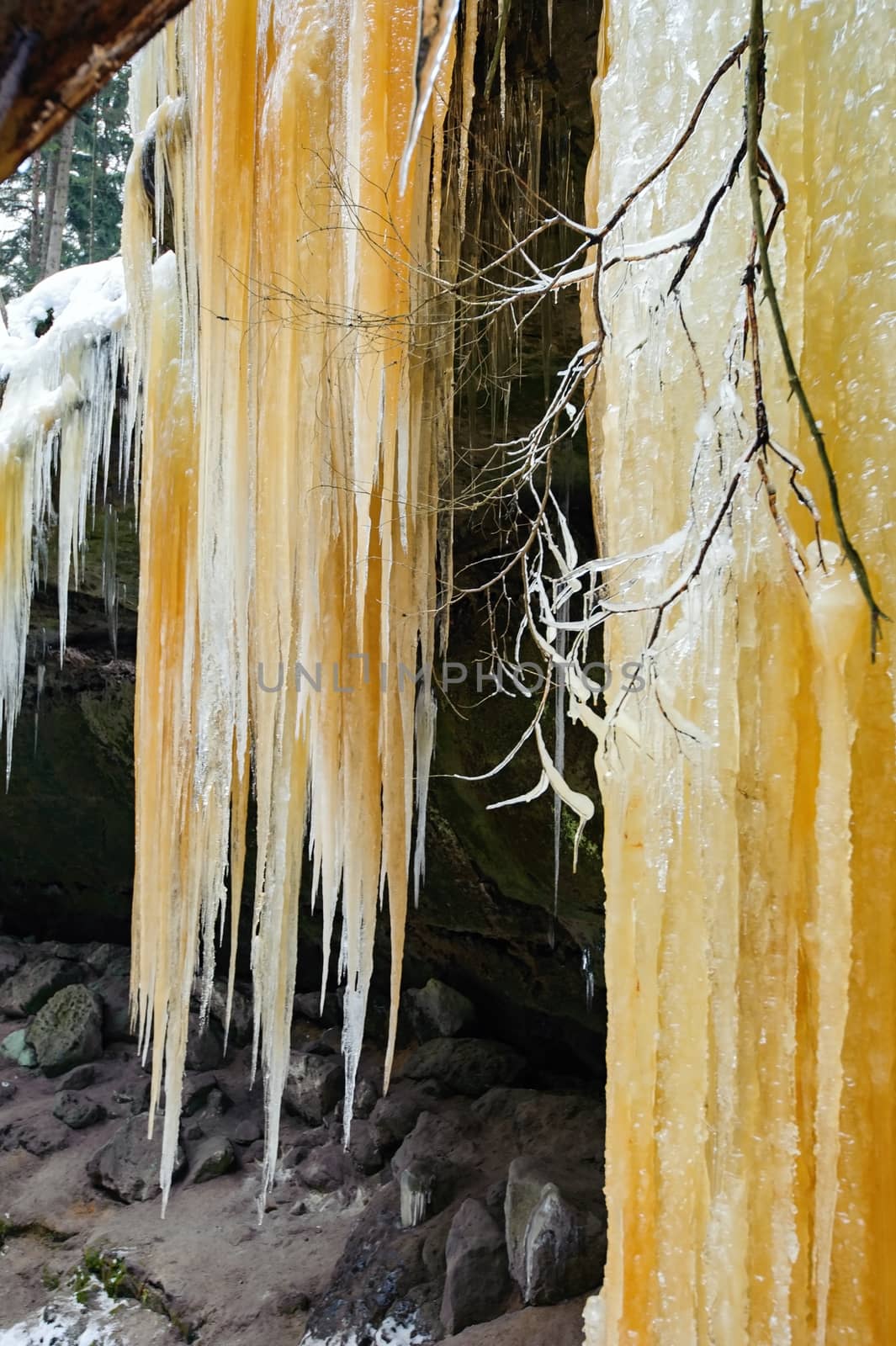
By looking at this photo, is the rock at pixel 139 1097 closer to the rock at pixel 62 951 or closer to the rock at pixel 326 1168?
the rock at pixel 326 1168

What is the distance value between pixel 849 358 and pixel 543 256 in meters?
2.23

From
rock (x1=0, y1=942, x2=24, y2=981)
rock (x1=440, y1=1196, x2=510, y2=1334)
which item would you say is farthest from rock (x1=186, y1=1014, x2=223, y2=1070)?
rock (x1=440, y1=1196, x2=510, y2=1334)

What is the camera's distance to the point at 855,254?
0.96 m

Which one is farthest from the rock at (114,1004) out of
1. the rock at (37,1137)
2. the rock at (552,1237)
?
the rock at (552,1237)

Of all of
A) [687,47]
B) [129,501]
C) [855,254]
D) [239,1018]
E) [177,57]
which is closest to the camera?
[855,254]

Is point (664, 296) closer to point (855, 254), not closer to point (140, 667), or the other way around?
point (855, 254)

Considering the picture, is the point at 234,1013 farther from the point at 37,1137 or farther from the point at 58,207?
the point at 58,207

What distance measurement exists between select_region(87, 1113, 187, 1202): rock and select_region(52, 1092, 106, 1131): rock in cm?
38

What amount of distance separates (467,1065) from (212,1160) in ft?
4.88

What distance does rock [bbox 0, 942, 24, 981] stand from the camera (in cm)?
631

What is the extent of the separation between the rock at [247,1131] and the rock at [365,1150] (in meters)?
0.66

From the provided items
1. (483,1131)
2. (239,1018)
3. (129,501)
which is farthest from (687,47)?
(239,1018)

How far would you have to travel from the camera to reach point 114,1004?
5875 mm

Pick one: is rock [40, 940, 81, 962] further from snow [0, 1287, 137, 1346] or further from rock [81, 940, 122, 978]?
snow [0, 1287, 137, 1346]
